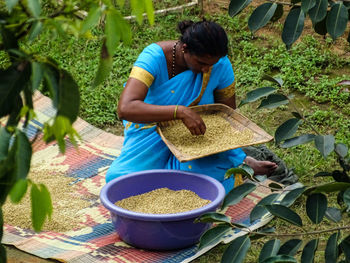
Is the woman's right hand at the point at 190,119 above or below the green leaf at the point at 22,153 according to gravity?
below

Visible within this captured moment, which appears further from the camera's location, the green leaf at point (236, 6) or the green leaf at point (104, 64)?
the green leaf at point (236, 6)

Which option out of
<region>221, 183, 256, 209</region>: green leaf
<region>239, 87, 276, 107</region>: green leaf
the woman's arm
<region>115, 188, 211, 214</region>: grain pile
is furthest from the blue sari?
→ <region>221, 183, 256, 209</region>: green leaf

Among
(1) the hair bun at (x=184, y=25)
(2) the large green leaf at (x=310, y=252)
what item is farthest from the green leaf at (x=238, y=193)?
(1) the hair bun at (x=184, y=25)

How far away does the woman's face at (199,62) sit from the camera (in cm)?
350

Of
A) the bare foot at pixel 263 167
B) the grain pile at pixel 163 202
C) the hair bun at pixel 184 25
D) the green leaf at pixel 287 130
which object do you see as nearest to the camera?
the green leaf at pixel 287 130

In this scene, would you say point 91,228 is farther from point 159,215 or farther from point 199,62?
point 199,62

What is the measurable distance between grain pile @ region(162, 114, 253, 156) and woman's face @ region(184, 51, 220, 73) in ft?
1.09

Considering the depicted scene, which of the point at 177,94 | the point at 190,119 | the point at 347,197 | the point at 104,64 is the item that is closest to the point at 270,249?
the point at 347,197

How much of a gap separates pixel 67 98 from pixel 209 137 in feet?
8.30

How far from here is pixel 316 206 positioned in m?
1.94

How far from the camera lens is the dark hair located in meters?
3.43

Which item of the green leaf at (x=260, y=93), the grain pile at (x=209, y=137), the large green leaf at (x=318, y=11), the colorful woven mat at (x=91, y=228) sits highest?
the large green leaf at (x=318, y=11)

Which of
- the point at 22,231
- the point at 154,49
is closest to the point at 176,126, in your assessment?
the point at 154,49

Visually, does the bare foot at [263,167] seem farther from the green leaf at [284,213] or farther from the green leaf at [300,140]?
the green leaf at [284,213]
